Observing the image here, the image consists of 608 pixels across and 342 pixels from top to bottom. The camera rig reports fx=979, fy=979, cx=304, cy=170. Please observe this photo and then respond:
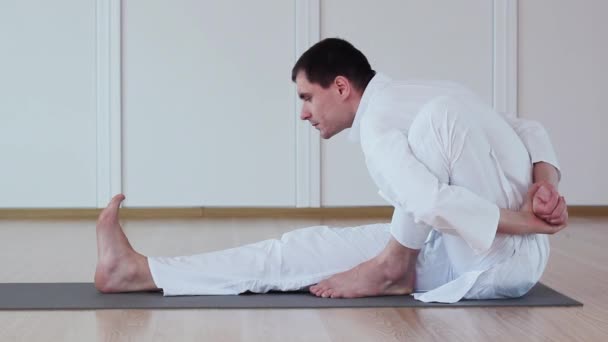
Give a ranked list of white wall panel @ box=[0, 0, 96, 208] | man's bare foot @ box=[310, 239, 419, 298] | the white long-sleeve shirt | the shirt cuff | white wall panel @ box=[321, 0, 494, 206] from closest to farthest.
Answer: the white long-sleeve shirt → the shirt cuff → man's bare foot @ box=[310, 239, 419, 298] → white wall panel @ box=[0, 0, 96, 208] → white wall panel @ box=[321, 0, 494, 206]

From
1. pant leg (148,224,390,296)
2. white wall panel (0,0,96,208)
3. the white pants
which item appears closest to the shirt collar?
the white pants

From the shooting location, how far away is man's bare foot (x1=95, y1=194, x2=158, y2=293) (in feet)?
8.16

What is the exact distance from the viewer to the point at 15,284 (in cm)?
283

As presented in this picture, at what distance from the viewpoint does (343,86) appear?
2.54 metres

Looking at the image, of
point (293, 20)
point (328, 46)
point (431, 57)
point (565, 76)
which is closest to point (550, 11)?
point (565, 76)

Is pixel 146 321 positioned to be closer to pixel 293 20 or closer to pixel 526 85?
pixel 293 20

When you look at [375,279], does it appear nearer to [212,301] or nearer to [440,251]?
[440,251]

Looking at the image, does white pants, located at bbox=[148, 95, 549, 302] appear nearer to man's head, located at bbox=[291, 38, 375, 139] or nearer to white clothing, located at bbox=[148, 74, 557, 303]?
white clothing, located at bbox=[148, 74, 557, 303]

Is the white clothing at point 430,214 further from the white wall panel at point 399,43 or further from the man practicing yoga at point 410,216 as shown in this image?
the white wall panel at point 399,43

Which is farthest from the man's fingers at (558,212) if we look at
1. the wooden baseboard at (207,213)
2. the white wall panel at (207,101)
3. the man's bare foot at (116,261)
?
the white wall panel at (207,101)

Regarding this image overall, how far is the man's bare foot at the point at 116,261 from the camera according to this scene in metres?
2.49

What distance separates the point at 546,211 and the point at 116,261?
3.55 ft

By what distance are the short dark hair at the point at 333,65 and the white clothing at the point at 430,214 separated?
0.05m

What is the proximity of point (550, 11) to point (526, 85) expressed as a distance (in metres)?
0.43
